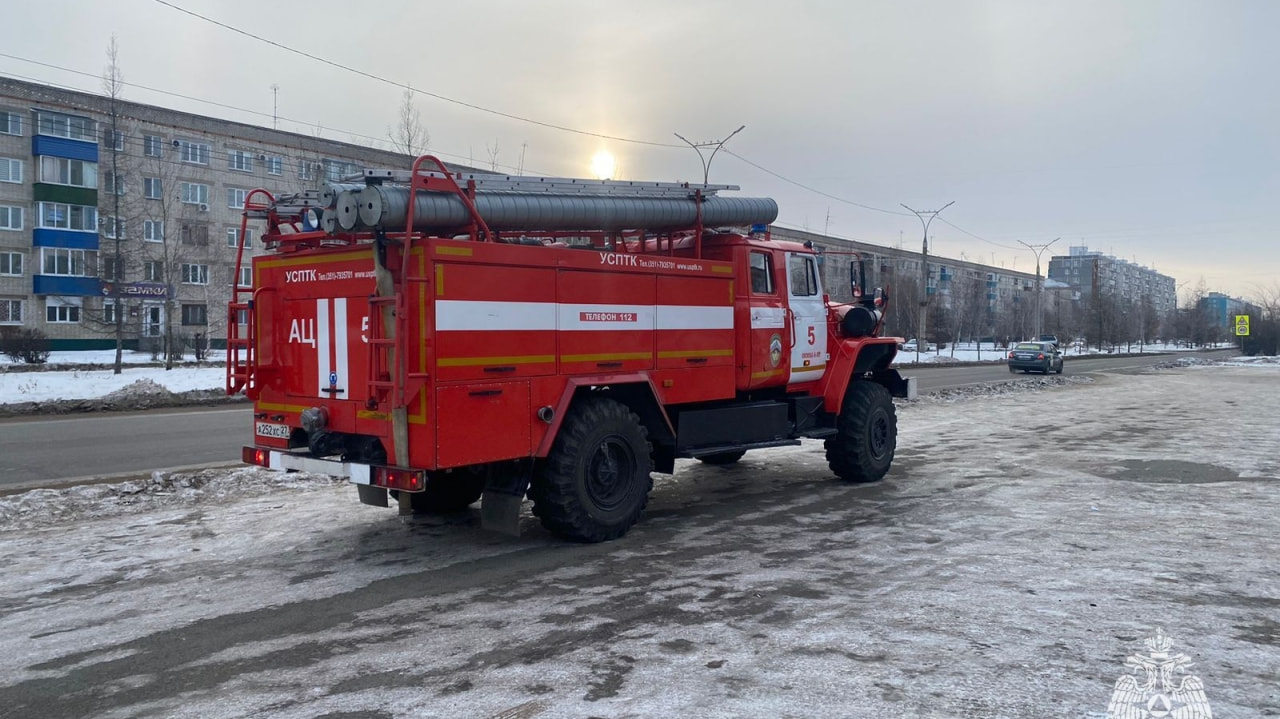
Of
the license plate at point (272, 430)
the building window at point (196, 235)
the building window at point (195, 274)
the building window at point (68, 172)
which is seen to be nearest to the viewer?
the license plate at point (272, 430)

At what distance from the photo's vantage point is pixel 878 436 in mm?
10852

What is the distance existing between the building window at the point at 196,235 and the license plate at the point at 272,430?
160 ft

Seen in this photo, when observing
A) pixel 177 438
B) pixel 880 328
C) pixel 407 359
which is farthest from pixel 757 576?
pixel 177 438

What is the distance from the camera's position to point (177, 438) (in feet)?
46.4

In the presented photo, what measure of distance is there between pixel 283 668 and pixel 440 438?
1986 mm

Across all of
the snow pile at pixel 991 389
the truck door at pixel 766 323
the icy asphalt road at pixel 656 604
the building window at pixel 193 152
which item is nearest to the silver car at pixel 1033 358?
the snow pile at pixel 991 389

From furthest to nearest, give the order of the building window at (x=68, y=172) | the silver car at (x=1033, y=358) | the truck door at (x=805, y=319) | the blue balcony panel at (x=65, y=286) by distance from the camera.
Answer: the blue balcony panel at (x=65, y=286) < the building window at (x=68, y=172) < the silver car at (x=1033, y=358) < the truck door at (x=805, y=319)

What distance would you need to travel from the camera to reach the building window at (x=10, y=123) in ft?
149

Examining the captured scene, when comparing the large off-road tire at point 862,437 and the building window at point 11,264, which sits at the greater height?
the building window at point 11,264

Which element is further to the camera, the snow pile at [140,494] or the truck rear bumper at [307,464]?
the snow pile at [140,494]

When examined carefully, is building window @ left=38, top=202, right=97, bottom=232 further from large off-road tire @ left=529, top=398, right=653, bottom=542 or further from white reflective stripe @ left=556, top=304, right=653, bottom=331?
large off-road tire @ left=529, top=398, right=653, bottom=542

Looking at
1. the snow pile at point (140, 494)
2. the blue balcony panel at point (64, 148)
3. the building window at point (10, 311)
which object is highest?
the blue balcony panel at point (64, 148)

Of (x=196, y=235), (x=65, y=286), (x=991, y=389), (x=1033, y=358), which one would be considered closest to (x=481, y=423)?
(x=991, y=389)

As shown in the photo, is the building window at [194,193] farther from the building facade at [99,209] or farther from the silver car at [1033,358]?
the silver car at [1033,358]
